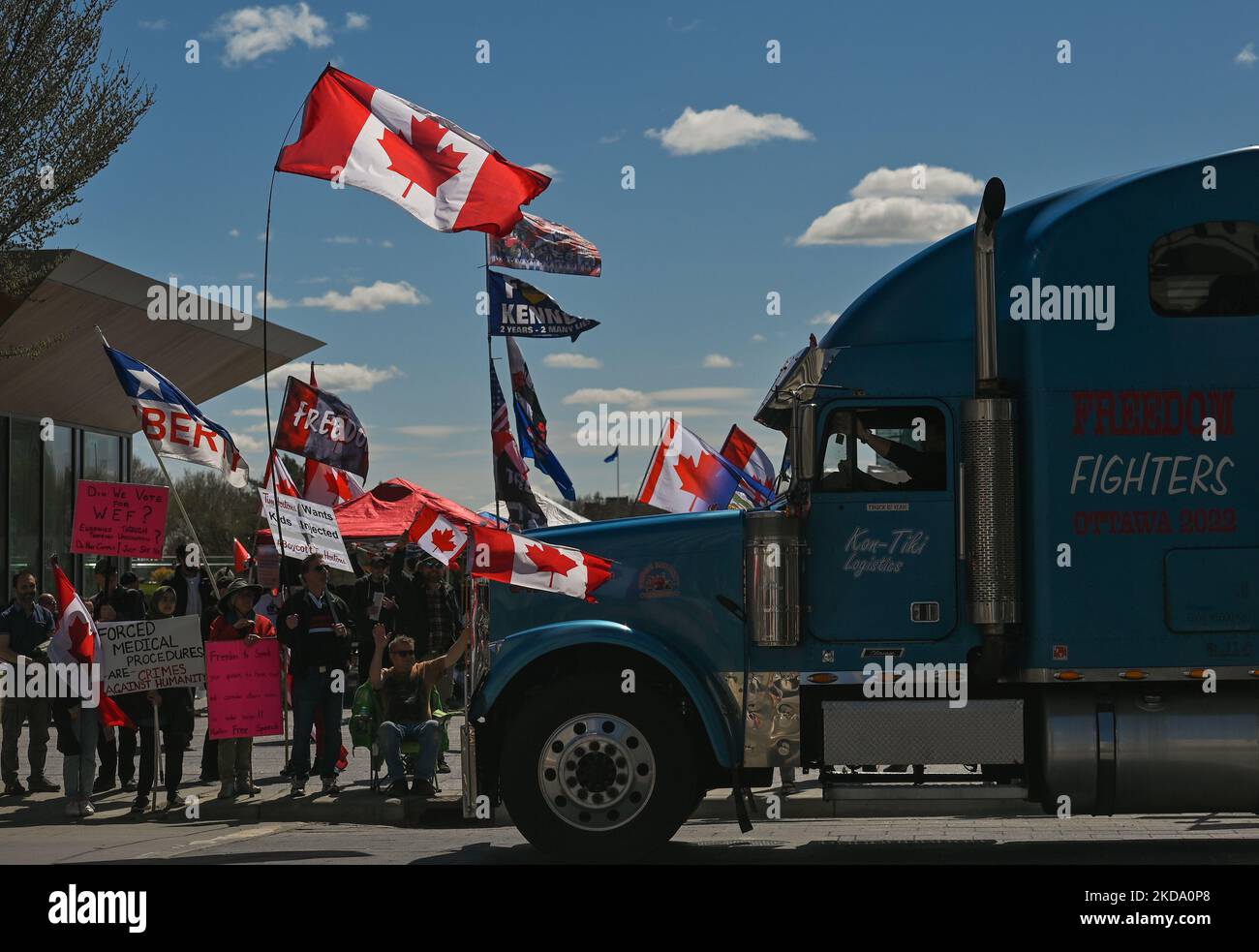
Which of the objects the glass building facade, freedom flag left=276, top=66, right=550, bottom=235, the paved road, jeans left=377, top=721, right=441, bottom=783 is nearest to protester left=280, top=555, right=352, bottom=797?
jeans left=377, top=721, right=441, bottom=783

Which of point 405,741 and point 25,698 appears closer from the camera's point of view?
point 405,741

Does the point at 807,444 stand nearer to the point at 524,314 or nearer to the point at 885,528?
the point at 885,528

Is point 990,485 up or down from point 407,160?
down

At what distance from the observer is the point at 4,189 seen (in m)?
20.2

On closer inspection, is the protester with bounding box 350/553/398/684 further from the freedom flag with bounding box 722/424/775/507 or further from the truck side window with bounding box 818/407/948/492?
the truck side window with bounding box 818/407/948/492

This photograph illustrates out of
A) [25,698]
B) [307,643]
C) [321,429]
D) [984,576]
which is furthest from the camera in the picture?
[321,429]

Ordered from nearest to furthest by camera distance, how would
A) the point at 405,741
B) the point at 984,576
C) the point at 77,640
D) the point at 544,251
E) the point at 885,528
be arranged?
the point at 984,576 → the point at 885,528 → the point at 405,741 → the point at 77,640 → the point at 544,251

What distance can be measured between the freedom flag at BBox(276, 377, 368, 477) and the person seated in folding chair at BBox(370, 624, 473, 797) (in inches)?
328

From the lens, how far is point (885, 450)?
946 cm

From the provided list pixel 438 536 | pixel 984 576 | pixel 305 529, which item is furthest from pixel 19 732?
pixel 984 576

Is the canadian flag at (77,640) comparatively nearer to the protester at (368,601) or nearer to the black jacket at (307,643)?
the black jacket at (307,643)

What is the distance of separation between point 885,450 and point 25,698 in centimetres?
877

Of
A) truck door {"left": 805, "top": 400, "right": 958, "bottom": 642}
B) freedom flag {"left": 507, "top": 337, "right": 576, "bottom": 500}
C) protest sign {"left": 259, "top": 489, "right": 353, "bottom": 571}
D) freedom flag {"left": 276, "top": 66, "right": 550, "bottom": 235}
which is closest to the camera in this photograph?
truck door {"left": 805, "top": 400, "right": 958, "bottom": 642}

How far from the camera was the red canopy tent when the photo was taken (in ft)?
86.6
